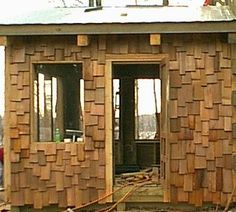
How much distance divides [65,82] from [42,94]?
412 mm

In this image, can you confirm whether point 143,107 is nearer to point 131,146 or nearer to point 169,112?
point 131,146

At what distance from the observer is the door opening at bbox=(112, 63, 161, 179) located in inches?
456

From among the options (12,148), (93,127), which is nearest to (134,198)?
(93,127)

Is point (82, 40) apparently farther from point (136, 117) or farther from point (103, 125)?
point (136, 117)

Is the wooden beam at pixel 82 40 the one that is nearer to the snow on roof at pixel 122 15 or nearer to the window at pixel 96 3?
the snow on roof at pixel 122 15

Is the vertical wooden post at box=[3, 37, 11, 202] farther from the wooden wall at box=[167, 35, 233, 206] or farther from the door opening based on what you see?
the door opening

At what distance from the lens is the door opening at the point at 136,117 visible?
11594 mm

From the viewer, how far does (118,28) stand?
816cm

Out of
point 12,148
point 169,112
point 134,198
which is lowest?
point 134,198

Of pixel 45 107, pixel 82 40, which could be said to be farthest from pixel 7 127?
pixel 82 40

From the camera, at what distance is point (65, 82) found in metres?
8.66

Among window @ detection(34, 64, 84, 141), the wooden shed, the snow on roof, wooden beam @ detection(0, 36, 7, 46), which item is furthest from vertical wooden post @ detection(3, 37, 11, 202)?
the snow on roof

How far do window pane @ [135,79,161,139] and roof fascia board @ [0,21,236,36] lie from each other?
342 centimetres

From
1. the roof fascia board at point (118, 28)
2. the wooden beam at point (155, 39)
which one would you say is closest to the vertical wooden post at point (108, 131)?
the roof fascia board at point (118, 28)
